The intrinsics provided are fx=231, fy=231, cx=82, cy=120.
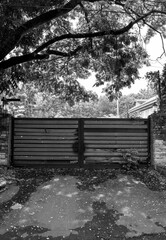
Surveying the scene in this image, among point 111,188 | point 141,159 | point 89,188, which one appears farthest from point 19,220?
point 141,159

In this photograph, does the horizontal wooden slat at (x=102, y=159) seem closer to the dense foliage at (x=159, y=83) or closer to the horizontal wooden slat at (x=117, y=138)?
the horizontal wooden slat at (x=117, y=138)

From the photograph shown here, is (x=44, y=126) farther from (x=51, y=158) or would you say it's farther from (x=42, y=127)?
(x=51, y=158)

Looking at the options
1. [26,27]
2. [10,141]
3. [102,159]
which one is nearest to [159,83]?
[102,159]

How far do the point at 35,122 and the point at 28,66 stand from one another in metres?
4.48

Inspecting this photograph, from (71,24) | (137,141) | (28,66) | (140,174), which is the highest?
(71,24)

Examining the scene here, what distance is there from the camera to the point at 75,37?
23.7 ft

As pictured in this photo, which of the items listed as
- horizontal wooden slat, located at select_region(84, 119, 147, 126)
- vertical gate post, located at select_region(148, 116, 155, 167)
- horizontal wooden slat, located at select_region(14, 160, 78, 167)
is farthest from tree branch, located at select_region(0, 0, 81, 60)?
vertical gate post, located at select_region(148, 116, 155, 167)

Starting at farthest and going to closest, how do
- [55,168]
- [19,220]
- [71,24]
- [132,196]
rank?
1. [71,24]
2. [55,168]
3. [132,196]
4. [19,220]

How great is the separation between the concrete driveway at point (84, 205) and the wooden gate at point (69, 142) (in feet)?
1.21

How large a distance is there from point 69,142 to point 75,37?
336 cm

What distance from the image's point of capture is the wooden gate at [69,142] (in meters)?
6.15

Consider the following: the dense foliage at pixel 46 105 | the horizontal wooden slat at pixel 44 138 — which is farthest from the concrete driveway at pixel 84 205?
the dense foliage at pixel 46 105

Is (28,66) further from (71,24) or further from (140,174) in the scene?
(140,174)

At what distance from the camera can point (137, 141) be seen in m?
6.25
